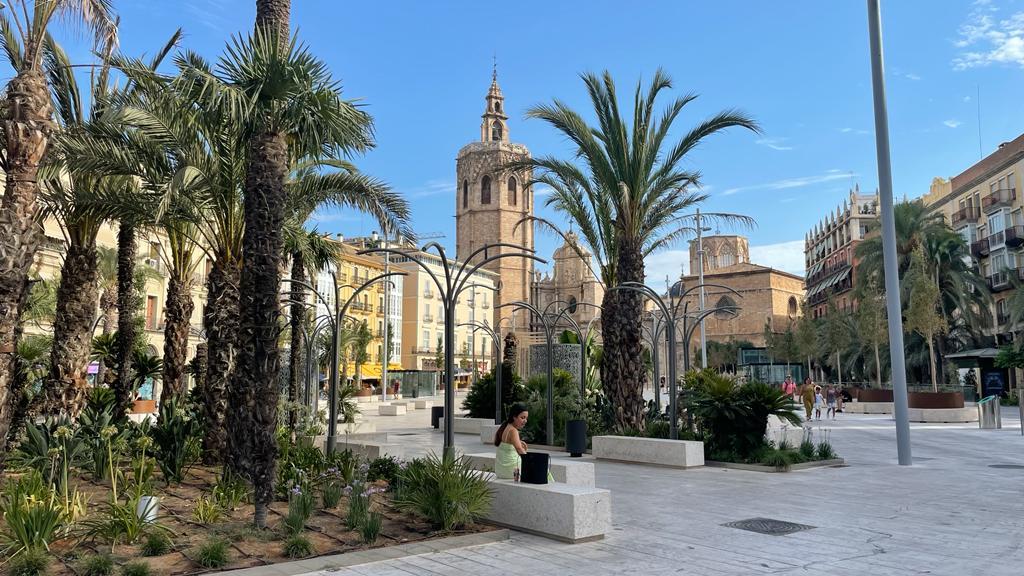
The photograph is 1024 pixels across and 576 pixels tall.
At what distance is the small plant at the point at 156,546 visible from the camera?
647 cm

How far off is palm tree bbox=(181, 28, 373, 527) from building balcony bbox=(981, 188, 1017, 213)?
44.6 m

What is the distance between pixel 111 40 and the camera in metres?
11.1

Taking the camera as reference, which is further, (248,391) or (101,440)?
(101,440)

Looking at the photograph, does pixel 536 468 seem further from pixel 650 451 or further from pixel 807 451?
pixel 807 451

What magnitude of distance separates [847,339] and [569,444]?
3668 centimetres

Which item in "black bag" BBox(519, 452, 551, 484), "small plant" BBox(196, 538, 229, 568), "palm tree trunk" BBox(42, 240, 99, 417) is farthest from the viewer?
"palm tree trunk" BBox(42, 240, 99, 417)

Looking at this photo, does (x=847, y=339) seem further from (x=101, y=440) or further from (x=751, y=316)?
(x=751, y=316)

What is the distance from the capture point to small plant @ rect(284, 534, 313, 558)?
6.55 m

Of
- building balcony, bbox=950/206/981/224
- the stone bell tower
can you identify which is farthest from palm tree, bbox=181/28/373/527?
the stone bell tower

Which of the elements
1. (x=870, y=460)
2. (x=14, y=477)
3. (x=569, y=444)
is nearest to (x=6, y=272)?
(x=14, y=477)

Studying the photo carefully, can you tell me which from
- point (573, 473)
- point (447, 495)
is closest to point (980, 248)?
point (573, 473)

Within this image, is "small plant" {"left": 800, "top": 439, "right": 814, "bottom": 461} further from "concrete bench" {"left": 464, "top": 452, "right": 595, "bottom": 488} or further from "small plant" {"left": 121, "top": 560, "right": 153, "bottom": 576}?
"small plant" {"left": 121, "top": 560, "right": 153, "bottom": 576}

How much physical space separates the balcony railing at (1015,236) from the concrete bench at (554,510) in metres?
42.4

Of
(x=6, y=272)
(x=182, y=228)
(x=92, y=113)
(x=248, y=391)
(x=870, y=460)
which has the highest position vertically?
(x=92, y=113)
